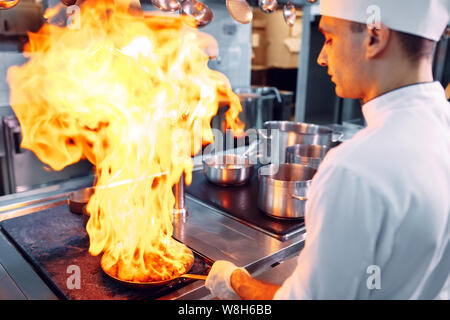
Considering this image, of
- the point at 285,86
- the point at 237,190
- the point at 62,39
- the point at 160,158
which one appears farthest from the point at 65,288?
the point at 285,86

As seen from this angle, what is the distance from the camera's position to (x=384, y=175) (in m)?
0.68

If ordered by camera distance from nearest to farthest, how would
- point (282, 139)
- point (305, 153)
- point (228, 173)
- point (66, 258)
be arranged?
point (66, 258), point (228, 173), point (305, 153), point (282, 139)

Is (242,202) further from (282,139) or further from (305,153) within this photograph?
(282,139)

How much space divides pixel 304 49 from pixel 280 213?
12.5 feet

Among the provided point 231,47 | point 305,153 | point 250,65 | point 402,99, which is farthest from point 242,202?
point 250,65

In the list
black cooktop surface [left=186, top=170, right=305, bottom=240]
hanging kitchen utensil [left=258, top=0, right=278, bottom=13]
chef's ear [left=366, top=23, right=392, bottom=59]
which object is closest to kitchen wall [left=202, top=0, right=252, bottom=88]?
hanging kitchen utensil [left=258, top=0, right=278, bottom=13]

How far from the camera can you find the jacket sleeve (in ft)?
2.22

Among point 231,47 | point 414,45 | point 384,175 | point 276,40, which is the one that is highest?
point 276,40

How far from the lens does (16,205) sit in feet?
5.06

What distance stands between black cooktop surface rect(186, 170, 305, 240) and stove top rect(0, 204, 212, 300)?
307mm

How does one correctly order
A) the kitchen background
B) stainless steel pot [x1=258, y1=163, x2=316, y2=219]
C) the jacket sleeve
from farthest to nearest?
the kitchen background, stainless steel pot [x1=258, y1=163, x2=316, y2=219], the jacket sleeve

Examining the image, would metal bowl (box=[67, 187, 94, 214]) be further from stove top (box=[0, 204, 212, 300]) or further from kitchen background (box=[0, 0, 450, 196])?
kitchen background (box=[0, 0, 450, 196])

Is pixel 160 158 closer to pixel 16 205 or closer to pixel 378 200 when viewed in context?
pixel 16 205

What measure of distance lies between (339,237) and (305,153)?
1250 millimetres
